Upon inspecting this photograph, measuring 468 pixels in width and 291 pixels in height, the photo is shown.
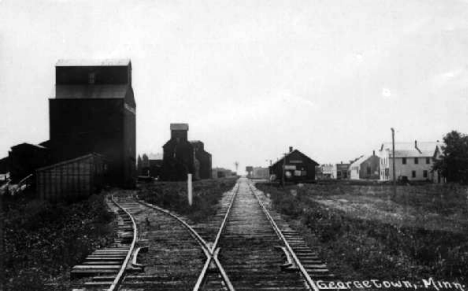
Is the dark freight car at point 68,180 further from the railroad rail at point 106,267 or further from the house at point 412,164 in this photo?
the house at point 412,164

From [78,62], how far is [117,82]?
4.59 m

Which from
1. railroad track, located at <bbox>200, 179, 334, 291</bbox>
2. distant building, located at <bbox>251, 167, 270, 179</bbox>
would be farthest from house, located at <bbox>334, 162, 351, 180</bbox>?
railroad track, located at <bbox>200, 179, 334, 291</bbox>

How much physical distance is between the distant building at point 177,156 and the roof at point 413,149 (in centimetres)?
3927

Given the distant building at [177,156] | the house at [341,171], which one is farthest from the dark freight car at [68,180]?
the house at [341,171]

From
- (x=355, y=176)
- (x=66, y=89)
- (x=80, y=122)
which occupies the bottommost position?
(x=355, y=176)

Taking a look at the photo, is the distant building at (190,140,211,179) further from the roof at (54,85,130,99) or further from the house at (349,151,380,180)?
the roof at (54,85,130,99)

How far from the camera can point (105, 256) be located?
30.0 ft

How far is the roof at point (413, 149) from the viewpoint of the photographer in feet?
259

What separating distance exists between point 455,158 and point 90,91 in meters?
43.5

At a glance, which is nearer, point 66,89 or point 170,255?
point 170,255

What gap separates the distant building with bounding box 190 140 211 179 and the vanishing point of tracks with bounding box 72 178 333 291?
75.4 m

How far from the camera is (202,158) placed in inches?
3617

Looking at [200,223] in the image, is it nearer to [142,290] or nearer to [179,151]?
[142,290]

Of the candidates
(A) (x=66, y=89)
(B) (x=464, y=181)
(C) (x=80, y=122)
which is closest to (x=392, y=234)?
(C) (x=80, y=122)
